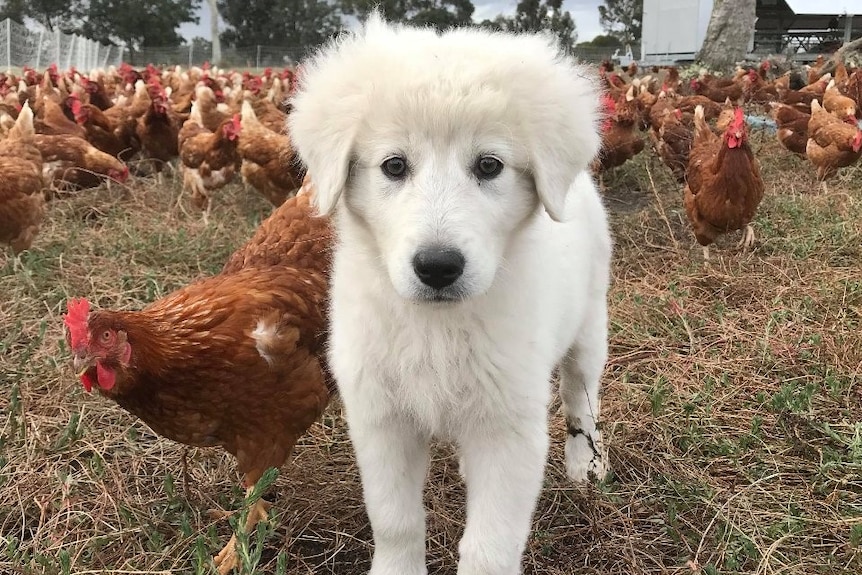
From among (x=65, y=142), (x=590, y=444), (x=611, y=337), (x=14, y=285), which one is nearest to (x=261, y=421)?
(x=590, y=444)

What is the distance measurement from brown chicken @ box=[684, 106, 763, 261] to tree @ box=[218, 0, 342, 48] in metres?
48.3

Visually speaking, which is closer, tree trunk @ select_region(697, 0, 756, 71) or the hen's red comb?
the hen's red comb

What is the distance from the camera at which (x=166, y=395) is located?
2523mm

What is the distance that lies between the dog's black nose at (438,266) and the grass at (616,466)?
2.78 ft

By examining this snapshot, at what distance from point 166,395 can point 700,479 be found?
2133 mm

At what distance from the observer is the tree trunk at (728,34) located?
16938 millimetres

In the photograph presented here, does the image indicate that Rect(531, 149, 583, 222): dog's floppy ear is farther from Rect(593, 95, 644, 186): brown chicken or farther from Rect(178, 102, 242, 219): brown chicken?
Rect(593, 95, 644, 186): brown chicken

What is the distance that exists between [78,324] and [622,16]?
60992 mm

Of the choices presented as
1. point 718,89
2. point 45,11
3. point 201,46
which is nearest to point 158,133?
point 718,89

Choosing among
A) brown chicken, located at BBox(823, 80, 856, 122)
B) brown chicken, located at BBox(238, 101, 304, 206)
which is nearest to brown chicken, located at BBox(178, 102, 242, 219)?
brown chicken, located at BBox(238, 101, 304, 206)

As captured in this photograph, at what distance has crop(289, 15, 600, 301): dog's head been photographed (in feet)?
5.54

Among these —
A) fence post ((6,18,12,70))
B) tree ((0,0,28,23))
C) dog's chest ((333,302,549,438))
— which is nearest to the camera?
dog's chest ((333,302,549,438))

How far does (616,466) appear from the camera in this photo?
304 centimetres

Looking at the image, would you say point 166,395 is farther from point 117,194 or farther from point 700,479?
point 117,194
